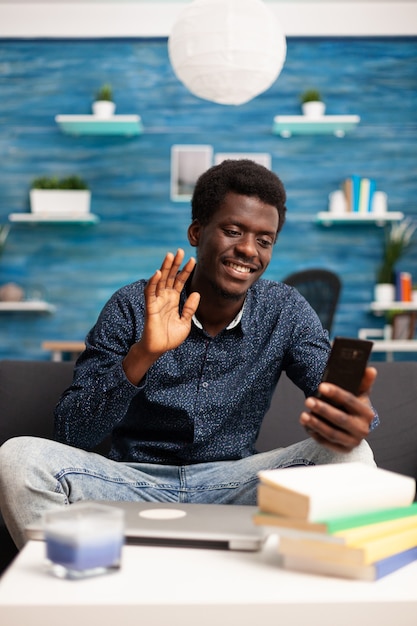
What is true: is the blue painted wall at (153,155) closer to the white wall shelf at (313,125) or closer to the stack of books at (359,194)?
the white wall shelf at (313,125)

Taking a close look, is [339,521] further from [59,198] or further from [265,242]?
[59,198]

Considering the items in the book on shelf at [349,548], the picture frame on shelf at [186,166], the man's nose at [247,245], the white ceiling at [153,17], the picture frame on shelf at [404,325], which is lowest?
the picture frame on shelf at [404,325]

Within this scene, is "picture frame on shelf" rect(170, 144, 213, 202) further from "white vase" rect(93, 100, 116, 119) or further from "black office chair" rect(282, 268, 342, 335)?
"black office chair" rect(282, 268, 342, 335)

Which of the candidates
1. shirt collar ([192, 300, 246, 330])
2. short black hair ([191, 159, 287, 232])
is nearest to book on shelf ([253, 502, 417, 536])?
shirt collar ([192, 300, 246, 330])

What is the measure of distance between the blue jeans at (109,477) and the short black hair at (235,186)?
0.61 metres

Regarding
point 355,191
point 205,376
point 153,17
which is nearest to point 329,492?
point 205,376

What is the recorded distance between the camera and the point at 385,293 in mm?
4926

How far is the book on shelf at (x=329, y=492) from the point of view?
868 millimetres

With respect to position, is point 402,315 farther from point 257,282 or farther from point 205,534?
point 205,534

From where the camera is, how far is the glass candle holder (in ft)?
2.67

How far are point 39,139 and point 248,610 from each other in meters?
4.81

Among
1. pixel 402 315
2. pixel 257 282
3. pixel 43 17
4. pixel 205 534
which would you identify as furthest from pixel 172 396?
pixel 43 17

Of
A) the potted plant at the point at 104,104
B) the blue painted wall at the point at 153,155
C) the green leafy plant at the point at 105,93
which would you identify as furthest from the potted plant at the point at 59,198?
the green leafy plant at the point at 105,93

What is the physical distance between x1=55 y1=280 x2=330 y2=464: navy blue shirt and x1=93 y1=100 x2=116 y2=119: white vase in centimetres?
343
